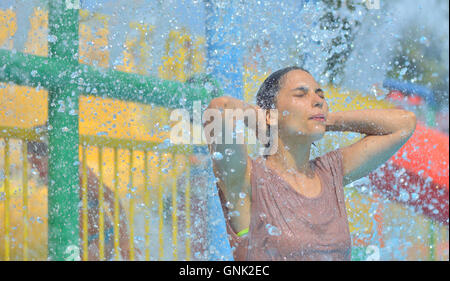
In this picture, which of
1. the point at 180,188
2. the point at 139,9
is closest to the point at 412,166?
the point at 180,188

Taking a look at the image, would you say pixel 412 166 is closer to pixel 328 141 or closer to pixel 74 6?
pixel 328 141

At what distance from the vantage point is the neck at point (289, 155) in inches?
96.0

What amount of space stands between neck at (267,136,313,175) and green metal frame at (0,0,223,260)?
1.23m

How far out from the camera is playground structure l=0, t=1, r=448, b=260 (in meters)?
3.15

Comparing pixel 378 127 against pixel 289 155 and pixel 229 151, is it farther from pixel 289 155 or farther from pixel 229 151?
pixel 229 151

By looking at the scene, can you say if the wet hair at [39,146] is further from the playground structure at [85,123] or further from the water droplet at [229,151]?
the water droplet at [229,151]

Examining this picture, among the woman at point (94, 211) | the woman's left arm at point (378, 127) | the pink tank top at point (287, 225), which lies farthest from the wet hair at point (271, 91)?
the woman at point (94, 211)

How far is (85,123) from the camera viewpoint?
142 inches

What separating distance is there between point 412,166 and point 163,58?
2.68 m

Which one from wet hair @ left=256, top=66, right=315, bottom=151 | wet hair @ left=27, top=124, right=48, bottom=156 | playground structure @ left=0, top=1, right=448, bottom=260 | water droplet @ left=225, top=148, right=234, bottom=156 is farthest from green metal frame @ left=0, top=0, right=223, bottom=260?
water droplet @ left=225, top=148, right=234, bottom=156

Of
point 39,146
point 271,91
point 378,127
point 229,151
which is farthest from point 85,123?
point 378,127

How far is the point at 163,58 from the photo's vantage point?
385 cm

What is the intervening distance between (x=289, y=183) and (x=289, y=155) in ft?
0.43

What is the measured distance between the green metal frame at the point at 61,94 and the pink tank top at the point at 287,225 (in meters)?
1.15
